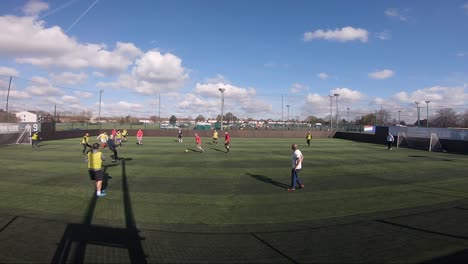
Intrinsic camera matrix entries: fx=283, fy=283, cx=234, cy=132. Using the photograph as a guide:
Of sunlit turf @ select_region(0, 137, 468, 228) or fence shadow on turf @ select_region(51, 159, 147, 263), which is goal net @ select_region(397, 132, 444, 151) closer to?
sunlit turf @ select_region(0, 137, 468, 228)

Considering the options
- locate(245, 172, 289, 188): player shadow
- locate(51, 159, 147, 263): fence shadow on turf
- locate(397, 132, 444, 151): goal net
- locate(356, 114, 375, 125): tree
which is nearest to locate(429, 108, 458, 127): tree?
locate(356, 114, 375, 125): tree

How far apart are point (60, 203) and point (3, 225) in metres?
1.79

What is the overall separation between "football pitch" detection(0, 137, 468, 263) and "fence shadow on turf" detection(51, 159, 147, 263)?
0.06 ft

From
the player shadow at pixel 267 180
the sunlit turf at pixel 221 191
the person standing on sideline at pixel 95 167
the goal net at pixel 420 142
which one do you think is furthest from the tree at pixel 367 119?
the person standing on sideline at pixel 95 167

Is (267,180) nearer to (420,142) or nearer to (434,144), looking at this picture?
(434,144)

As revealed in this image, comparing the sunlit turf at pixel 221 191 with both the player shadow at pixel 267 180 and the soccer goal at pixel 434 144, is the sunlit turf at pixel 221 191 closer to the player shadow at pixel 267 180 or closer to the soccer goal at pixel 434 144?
the player shadow at pixel 267 180

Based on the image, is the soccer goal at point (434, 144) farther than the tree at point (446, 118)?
No

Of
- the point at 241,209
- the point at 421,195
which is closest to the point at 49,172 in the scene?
the point at 241,209

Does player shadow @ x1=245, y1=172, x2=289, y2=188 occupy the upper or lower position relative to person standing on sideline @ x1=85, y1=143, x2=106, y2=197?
lower

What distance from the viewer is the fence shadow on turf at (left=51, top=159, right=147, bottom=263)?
4.92 metres

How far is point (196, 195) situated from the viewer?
30.3 ft

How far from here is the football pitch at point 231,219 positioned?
5.11 metres

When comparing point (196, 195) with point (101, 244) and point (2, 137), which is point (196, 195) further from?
point (2, 137)

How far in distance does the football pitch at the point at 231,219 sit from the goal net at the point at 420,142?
54.5 feet
